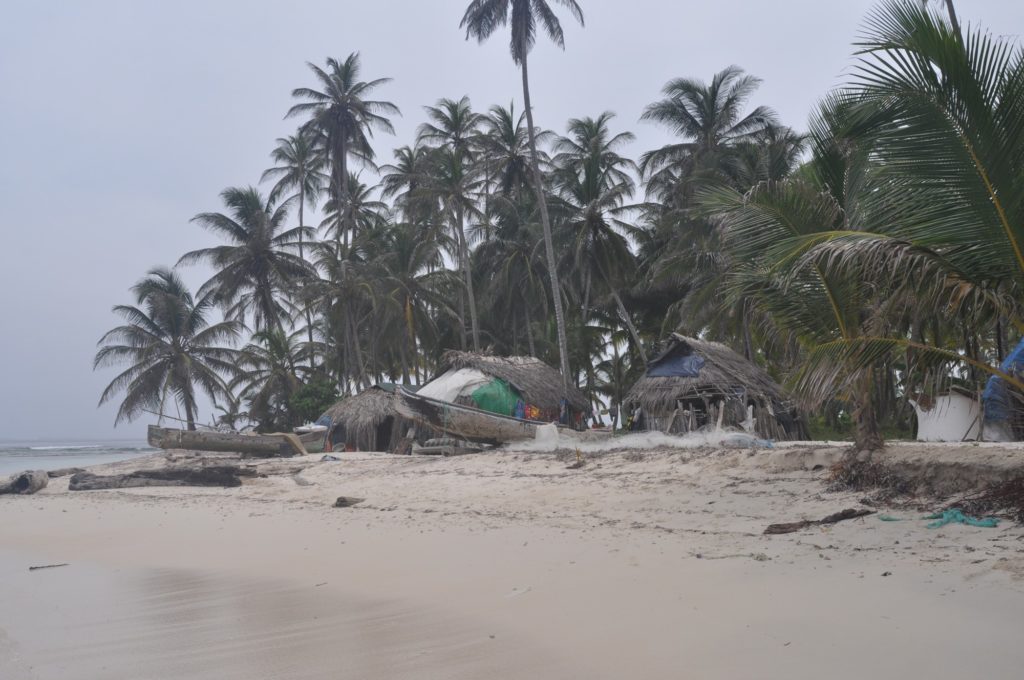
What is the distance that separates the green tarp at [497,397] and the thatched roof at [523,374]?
0.19 metres

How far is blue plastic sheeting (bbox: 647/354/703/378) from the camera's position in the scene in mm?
17422

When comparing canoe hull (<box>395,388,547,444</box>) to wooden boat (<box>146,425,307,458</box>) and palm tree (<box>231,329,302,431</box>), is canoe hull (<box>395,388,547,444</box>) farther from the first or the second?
palm tree (<box>231,329,302,431</box>)

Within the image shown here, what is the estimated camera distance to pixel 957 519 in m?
5.19

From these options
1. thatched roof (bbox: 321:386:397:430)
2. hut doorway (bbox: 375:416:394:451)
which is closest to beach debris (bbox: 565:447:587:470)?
thatched roof (bbox: 321:386:397:430)

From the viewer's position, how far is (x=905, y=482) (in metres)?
6.18

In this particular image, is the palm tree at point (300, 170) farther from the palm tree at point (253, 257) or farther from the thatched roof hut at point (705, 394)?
the thatched roof hut at point (705, 394)

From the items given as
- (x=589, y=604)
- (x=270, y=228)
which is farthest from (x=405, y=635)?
(x=270, y=228)

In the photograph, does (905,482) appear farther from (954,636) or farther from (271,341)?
(271,341)

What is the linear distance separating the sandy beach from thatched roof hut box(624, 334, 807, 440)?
858 cm

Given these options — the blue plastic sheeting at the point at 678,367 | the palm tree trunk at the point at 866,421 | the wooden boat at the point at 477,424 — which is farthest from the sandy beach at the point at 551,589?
the blue plastic sheeting at the point at 678,367

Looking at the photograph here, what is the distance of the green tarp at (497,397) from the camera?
1822cm

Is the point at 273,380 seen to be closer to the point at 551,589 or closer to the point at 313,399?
the point at 313,399

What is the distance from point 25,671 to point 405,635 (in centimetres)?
185

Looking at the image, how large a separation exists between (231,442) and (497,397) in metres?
7.67
